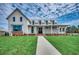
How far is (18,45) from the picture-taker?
4.86 m

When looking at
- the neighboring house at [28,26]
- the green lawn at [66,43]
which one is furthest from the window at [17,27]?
the green lawn at [66,43]

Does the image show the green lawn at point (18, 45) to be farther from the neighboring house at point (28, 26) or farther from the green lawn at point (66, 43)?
the green lawn at point (66, 43)

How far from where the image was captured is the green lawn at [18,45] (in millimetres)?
4781

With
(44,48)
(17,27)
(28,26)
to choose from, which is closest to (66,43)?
(44,48)

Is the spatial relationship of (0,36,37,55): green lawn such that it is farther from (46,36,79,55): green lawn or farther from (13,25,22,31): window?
(46,36,79,55): green lawn

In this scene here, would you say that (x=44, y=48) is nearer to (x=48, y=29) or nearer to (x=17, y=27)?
(x=48, y=29)

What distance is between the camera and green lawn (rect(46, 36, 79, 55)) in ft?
15.7

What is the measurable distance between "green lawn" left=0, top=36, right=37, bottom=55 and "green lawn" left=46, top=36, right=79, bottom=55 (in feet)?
1.10

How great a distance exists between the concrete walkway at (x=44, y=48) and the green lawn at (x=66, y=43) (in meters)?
0.07

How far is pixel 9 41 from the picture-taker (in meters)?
4.91

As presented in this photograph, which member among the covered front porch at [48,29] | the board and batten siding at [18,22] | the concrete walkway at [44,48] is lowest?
the concrete walkway at [44,48]

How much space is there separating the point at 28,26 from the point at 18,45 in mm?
407

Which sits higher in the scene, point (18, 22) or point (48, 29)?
point (18, 22)
